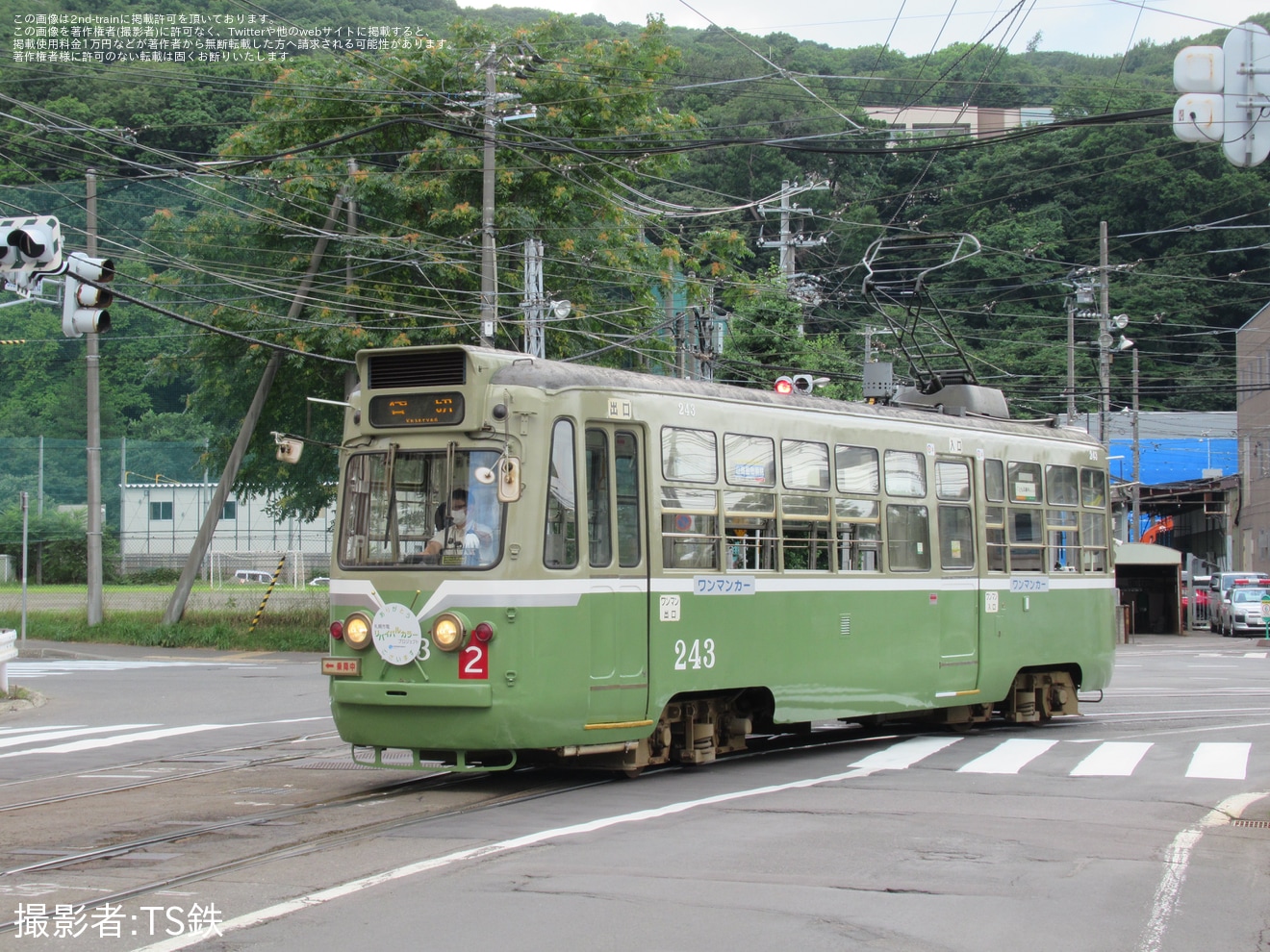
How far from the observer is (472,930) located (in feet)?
22.2

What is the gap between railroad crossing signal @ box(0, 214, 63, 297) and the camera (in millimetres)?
16375

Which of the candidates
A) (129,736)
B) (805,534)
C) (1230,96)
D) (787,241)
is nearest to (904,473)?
(805,534)

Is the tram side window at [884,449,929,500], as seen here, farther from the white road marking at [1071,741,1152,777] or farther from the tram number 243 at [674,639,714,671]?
the tram number 243 at [674,639,714,671]

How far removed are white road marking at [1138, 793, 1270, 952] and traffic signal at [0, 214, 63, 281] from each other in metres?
13.1

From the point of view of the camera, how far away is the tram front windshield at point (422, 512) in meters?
11.1

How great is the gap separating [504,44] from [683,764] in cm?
1971

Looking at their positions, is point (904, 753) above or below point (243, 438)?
below

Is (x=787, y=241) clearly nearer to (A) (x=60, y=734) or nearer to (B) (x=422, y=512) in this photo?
(A) (x=60, y=734)

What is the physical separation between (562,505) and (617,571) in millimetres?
726

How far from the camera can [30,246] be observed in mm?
16422

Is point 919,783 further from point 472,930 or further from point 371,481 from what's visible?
point 472,930

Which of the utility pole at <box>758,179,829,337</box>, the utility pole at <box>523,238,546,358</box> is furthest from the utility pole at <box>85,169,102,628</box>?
the utility pole at <box>758,179,829,337</box>

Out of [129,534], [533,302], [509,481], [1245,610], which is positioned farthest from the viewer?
[129,534]

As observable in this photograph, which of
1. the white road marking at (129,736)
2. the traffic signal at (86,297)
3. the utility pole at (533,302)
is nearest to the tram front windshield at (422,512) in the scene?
the white road marking at (129,736)
